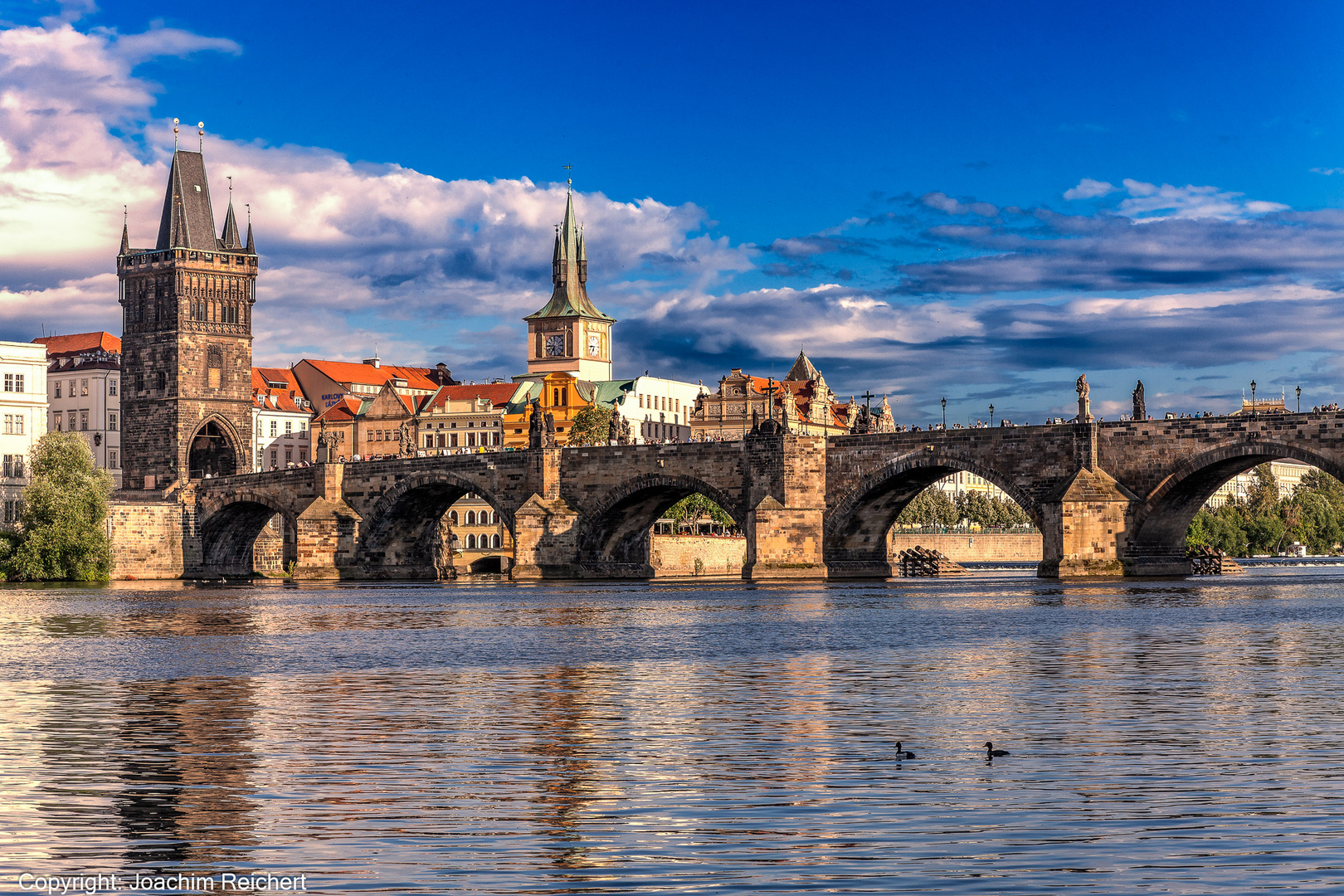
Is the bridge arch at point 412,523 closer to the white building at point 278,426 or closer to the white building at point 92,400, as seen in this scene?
the white building at point 92,400

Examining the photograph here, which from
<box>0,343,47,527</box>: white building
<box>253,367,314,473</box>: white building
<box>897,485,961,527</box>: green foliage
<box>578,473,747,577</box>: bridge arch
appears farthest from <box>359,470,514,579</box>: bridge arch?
<box>897,485,961,527</box>: green foliage

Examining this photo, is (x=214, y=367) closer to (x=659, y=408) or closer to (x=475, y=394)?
(x=475, y=394)

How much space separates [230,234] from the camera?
445ft

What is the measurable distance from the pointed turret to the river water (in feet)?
337

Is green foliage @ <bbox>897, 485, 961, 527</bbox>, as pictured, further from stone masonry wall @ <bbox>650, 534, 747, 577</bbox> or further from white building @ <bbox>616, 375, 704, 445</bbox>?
stone masonry wall @ <bbox>650, 534, 747, 577</bbox>

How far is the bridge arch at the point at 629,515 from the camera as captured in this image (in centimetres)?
8394

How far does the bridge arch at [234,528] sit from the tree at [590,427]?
26.5 meters

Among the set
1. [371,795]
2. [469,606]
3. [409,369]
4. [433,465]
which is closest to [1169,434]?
[469,606]

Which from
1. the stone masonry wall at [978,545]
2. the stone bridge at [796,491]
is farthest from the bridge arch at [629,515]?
the stone masonry wall at [978,545]

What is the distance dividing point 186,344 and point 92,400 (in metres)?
11.0

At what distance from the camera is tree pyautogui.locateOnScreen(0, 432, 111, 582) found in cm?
8250

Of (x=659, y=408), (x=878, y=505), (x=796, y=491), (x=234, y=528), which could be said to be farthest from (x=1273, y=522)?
(x=796, y=491)

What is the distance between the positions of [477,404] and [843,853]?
15014cm

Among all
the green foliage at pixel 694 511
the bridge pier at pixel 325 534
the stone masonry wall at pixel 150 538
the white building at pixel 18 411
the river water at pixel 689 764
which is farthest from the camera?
the green foliage at pixel 694 511
